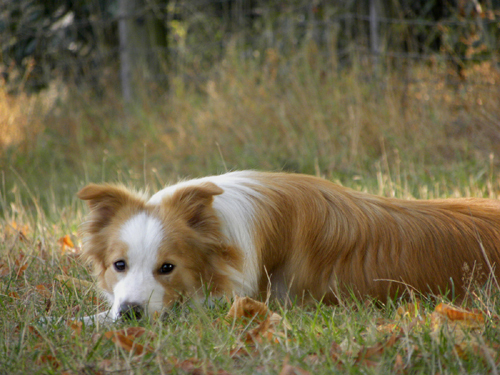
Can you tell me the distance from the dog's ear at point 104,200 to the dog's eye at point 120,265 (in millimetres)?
310

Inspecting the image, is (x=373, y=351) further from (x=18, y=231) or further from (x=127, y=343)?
(x=18, y=231)

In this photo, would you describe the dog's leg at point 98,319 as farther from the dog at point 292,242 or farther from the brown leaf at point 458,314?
the brown leaf at point 458,314

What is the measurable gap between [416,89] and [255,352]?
5.59 meters

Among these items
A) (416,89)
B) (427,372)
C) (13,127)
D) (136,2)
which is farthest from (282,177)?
(136,2)

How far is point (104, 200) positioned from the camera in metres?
3.19

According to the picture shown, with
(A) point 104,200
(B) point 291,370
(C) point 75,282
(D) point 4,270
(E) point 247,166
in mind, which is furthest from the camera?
(E) point 247,166

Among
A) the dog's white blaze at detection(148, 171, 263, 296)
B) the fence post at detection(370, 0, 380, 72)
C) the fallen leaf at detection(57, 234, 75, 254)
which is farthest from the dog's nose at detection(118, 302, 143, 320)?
the fence post at detection(370, 0, 380, 72)

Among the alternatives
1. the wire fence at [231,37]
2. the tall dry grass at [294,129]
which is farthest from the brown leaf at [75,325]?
the wire fence at [231,37]

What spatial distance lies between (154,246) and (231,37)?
22.0ft

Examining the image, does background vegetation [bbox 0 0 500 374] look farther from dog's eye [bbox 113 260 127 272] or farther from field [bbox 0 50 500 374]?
dog's eye [bbox 113 260 127 272]

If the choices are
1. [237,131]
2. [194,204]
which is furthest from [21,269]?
[237,131]

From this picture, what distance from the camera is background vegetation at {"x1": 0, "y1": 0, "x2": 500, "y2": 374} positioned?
2436 mm

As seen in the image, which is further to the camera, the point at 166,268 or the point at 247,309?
the point at 166,268

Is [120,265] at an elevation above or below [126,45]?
below
